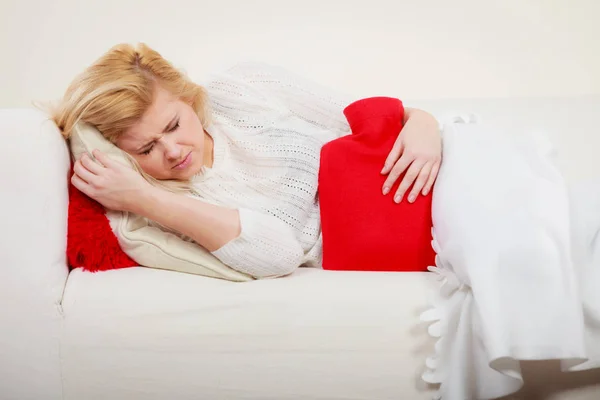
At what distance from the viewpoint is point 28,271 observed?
1.13 metres

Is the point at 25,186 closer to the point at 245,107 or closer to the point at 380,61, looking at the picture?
the point at 245,107

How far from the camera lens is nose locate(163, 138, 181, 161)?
133cm

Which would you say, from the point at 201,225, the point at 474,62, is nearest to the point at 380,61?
the point at 474,62

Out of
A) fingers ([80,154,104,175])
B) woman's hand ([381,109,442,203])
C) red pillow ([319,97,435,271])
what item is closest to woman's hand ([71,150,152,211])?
fingers ([80,154,104,175])

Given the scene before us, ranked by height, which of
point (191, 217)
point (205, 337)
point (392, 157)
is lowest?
point (205, 337)

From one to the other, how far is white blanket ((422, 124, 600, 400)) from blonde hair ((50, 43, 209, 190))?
24.1 inches

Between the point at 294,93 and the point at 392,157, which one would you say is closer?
the point at 392,157

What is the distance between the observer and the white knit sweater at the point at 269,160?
125cm

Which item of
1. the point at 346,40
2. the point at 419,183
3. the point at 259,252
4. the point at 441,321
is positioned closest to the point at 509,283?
the point at 441,321

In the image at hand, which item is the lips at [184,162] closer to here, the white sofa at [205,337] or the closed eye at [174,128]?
the closed eye at [174,128]

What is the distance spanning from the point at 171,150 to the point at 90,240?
24 cm

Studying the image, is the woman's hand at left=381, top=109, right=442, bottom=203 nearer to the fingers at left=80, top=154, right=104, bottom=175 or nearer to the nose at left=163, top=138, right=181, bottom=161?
the nose at left=163, top=138, right=181, bottom=161

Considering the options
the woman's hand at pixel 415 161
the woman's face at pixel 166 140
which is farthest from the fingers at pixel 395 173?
the woman's face at pixel 166 140

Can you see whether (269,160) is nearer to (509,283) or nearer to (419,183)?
(419,183)
